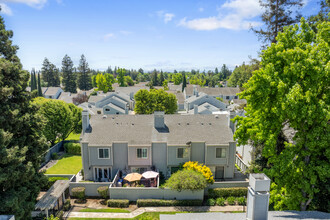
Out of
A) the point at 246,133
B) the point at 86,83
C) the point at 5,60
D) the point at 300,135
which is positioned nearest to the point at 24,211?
the point at 5,60

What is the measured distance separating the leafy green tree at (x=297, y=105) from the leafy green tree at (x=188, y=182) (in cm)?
785

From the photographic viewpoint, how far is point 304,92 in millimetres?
13141

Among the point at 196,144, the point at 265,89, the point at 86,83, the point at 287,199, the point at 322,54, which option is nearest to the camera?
the point at 322,54

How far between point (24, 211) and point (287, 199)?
1909cm

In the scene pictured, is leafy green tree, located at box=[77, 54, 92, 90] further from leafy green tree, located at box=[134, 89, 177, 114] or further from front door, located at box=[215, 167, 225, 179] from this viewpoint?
front door, located at box=[215, 167, 225, 179]

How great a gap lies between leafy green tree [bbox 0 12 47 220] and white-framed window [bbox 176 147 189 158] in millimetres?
14439

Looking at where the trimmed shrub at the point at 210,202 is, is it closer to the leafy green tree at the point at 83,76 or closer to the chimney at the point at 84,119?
the chimney at the point at 84,119

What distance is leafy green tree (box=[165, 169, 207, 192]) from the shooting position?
71.7 ft

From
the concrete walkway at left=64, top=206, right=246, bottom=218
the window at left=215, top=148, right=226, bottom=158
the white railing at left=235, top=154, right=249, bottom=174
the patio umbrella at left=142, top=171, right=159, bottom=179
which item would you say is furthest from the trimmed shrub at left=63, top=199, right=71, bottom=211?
the white railing at left=235, top=154, right=249, bottom=174

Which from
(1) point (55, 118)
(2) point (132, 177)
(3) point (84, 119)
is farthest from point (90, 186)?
(1) point (55, 118)

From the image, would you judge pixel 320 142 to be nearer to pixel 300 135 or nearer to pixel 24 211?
pixel 300 135

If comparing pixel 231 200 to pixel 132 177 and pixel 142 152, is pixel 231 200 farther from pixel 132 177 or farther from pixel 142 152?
pixel 142 152

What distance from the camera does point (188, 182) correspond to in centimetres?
2186

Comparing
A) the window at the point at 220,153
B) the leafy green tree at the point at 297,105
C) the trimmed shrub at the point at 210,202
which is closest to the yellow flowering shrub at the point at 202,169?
the trimmed shrub at the point at 210,202
